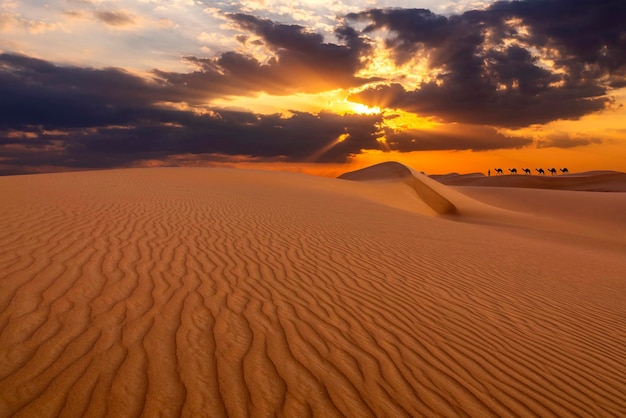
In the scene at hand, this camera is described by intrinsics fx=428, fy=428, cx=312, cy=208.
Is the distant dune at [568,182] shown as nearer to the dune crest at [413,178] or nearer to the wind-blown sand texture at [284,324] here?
the dune crest at [413,178]

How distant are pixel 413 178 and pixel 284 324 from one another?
102ft

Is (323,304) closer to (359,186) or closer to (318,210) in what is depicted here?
(318,210)

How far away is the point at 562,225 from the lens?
2477 cm

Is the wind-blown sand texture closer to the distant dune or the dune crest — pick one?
the dune crest

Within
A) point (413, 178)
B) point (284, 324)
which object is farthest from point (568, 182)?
point (284, 324)

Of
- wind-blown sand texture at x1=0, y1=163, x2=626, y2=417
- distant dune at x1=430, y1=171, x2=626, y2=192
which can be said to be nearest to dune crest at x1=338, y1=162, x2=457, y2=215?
wind-blown sand texture at x1=0, y1=163, x2=626, y2=417

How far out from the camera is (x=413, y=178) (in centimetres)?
3434

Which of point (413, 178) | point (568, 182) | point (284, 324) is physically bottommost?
point (568, 182)

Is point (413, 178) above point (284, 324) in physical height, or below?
below

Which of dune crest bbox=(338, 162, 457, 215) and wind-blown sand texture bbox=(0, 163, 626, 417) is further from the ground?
wind-blown sand texture bbox=(0, 163, 626, 417)

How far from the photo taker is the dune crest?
29125mm

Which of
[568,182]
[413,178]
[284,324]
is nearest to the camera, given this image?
[284,324]

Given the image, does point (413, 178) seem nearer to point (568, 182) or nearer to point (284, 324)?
point (284, 324)

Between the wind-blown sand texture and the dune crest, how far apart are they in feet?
61.6
